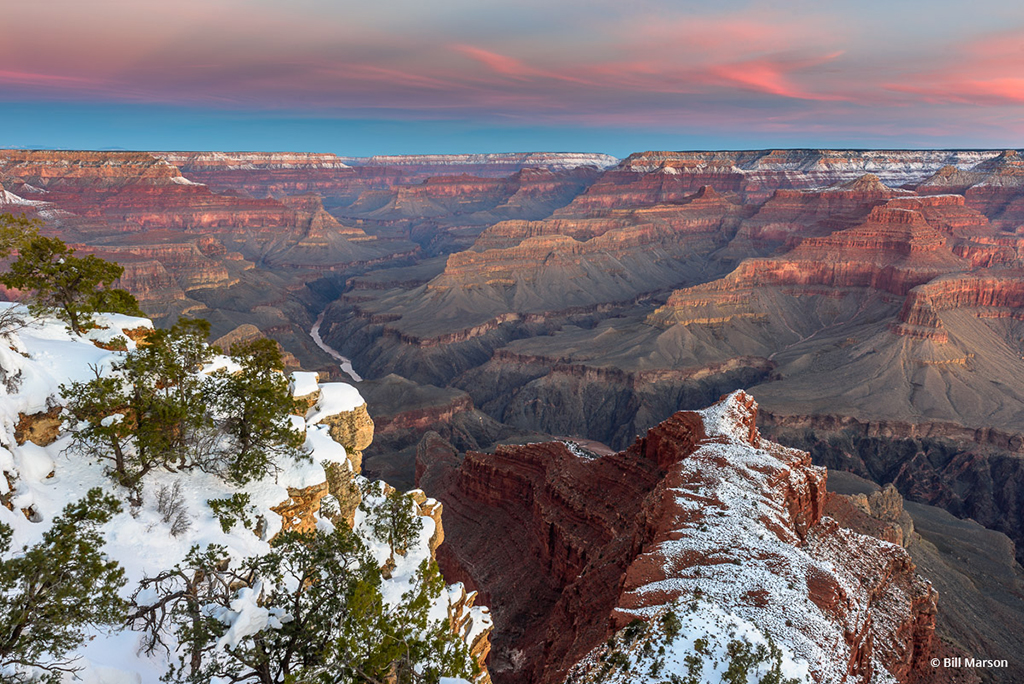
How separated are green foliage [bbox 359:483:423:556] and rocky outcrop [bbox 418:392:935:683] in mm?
10447

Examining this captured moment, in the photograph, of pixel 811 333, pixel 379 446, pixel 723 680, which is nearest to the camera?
pixel 723 680

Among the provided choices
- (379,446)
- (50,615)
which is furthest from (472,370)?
(50,615)

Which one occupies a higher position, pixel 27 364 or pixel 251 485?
pixel 27 364

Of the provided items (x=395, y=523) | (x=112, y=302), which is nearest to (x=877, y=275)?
(x=395, y=523)

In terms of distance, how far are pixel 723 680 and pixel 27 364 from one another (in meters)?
31.5

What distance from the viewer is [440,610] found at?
29594 millimetres

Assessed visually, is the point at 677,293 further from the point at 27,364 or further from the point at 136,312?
the point at 27,364

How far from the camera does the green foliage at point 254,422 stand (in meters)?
28.5

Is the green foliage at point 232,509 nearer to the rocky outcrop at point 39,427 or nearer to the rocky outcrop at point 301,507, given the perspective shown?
the rocky outcrop at point 301,507

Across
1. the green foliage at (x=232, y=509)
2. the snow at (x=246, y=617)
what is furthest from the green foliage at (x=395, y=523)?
the snow at (x=246, y=617)

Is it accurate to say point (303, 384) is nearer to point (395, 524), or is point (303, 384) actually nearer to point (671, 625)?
point (395, 524)

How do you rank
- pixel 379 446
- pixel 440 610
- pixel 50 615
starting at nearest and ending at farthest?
pixel 50 615 → pixel 440 610 → pixel 379 446

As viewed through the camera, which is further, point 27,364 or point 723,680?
point 27,364

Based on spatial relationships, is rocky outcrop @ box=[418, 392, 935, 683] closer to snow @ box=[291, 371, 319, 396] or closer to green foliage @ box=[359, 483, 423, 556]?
green foliage @ box=[359, 483, 423, 556]
